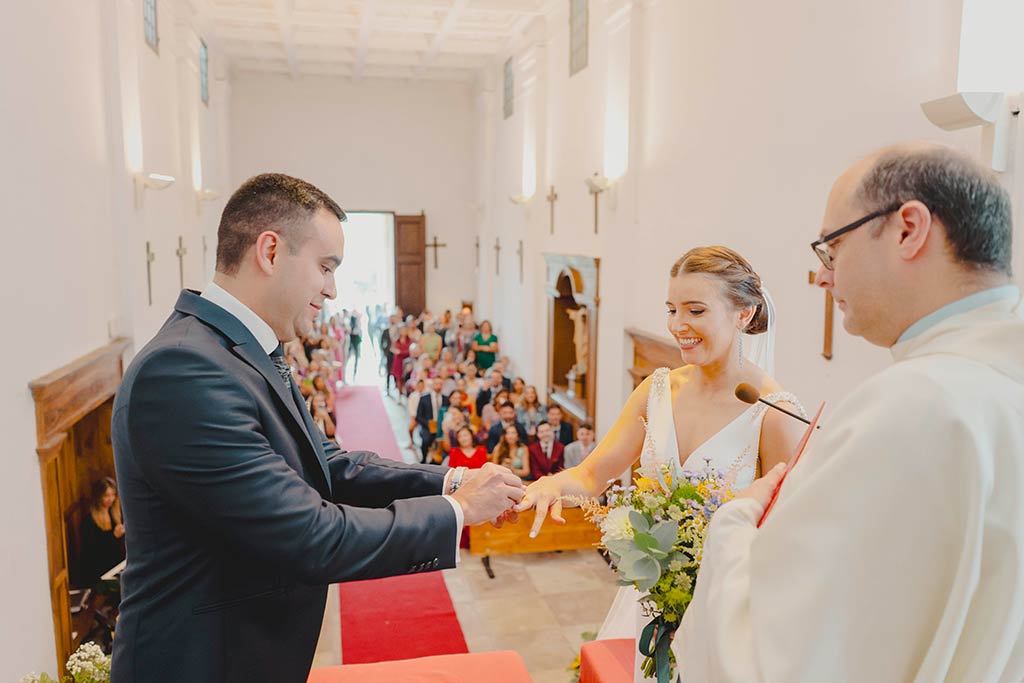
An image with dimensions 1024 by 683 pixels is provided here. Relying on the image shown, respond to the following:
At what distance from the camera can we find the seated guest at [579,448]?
8.18 metres

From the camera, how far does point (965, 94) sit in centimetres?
316

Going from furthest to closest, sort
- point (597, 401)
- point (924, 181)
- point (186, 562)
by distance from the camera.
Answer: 1. point (597, 401)
2. point (186, 562)
3. point (924, 181)

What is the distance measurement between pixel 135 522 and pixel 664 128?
6338 mm

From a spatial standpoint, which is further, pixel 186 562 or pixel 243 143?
pixel 243 143

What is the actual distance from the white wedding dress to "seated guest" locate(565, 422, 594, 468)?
5.03 m

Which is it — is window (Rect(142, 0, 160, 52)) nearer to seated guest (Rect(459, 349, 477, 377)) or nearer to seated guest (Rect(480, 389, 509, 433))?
seated guest (Rect(480, 389, 509, 433))

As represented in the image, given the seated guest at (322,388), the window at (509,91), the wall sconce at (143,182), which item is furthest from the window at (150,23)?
the window at (509,91)

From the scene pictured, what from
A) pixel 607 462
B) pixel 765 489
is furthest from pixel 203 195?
pixel 765 489

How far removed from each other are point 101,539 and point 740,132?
573cm

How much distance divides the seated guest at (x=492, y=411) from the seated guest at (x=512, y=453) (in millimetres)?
890

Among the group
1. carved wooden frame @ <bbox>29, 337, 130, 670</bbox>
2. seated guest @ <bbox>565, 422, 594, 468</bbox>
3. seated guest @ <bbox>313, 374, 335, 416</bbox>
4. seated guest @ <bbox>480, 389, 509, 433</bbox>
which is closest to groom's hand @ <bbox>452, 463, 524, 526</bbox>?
carved wooden frame @ <bbox>29, 337, 130, 670</bbox>

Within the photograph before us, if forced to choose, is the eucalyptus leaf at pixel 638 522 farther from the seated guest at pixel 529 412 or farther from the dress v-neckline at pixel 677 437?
the seated guest at pixel 529 412

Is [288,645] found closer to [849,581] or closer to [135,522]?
[135,522]

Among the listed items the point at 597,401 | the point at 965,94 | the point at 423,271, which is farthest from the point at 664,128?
the point at 423,271
